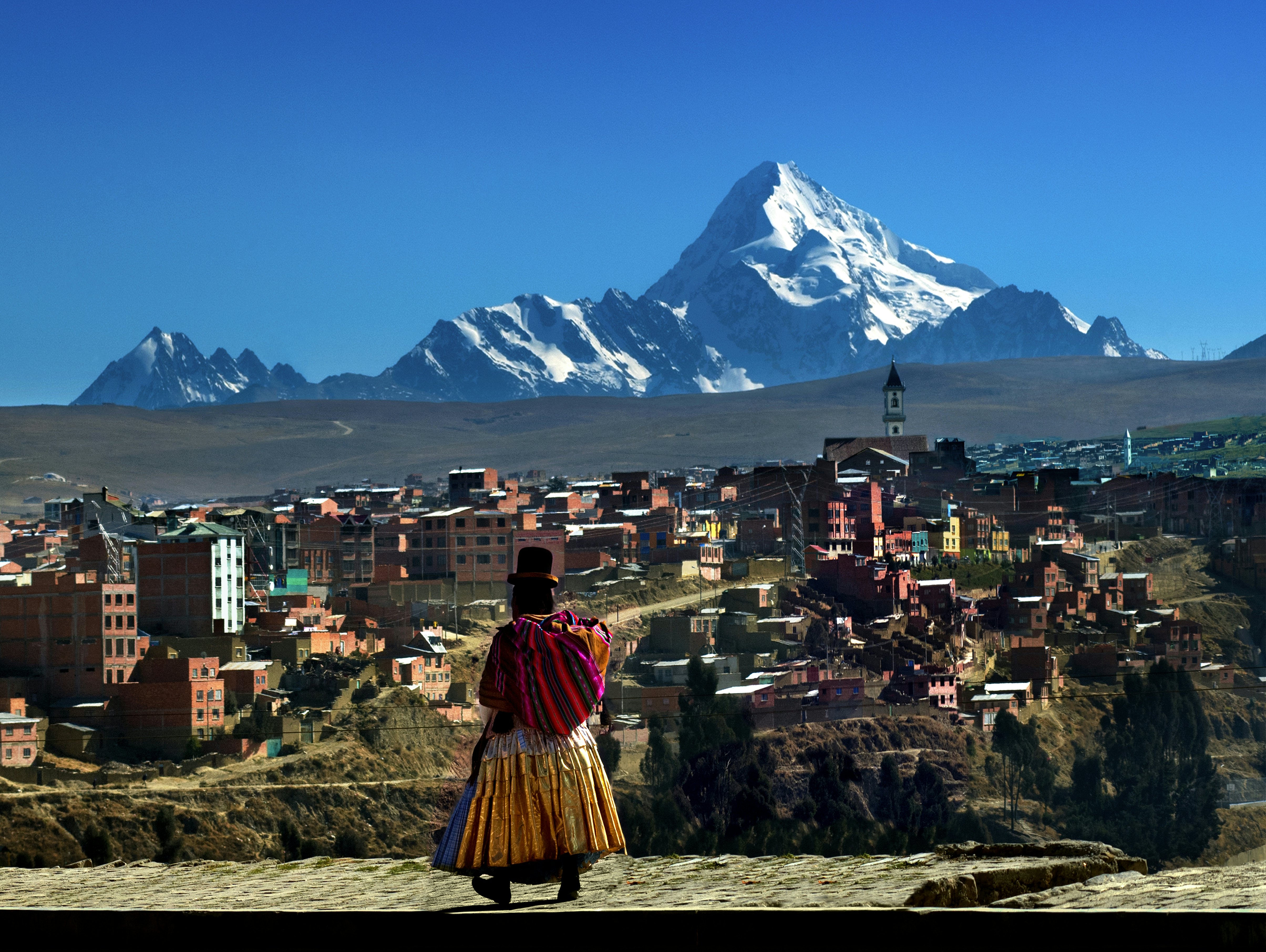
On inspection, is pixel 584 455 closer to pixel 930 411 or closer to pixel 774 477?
pixel 930 411

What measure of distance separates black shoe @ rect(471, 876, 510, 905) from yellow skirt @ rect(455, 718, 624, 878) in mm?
29

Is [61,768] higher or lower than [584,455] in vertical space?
lower

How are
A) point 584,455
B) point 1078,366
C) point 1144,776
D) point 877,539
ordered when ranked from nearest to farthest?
point 1144,776 < point 877,539 < point 584,455 < point 1078,366

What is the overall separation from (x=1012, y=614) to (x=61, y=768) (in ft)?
62.9

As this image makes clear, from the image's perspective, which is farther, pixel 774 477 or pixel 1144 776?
pixel 774 477

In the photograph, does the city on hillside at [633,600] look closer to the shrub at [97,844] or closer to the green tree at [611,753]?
the green tree at [611,753]

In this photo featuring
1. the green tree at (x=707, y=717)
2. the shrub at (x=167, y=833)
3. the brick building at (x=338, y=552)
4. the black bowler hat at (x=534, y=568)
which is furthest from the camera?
the brick building at (x=338, y=552)

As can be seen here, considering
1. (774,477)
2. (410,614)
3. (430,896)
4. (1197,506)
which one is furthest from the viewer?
(774,477)

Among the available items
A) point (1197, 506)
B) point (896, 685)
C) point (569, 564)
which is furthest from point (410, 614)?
point (1197, 506)

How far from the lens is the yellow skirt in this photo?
12.7 ft

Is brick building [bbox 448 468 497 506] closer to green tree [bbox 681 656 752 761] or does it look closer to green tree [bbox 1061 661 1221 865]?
green tree [bbox 681 656 752 761]

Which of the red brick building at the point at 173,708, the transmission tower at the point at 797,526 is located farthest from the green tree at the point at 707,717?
the transmission tower at the point at 797,526

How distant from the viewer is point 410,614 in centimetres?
3183

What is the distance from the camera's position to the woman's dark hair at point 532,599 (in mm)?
4137
